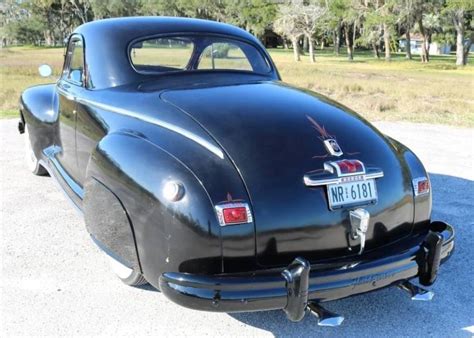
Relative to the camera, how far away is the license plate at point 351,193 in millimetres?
2670

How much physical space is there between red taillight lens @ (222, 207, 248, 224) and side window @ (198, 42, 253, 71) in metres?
2.01

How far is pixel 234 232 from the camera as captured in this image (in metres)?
2.48

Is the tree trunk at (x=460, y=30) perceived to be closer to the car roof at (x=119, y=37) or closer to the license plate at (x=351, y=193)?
the car roof at (x=119, y=37)

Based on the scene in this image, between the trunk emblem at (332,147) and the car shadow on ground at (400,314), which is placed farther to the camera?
the car shadow on ground at (400,314)

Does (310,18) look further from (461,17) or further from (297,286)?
(297,286)

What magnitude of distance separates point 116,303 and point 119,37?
2.01 meters

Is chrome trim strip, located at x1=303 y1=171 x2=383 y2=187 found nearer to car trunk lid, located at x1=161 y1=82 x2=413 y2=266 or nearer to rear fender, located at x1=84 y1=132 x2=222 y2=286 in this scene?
car trunk lid, located at x1=161 y1=82 x2=413 y2=266

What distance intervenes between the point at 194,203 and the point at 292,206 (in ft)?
1.69

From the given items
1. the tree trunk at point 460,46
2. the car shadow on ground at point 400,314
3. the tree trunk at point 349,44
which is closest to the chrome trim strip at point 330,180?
the car shadow on ground at point 400,314

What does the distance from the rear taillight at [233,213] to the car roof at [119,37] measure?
161cm

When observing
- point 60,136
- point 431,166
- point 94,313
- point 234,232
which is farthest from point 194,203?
point 431,166

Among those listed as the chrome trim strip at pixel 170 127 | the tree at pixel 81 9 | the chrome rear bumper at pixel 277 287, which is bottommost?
the chrome rear bumper at pixel 277 287

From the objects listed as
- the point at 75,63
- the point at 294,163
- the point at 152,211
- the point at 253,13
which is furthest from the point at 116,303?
the point at 253,13

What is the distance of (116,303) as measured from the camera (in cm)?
314
